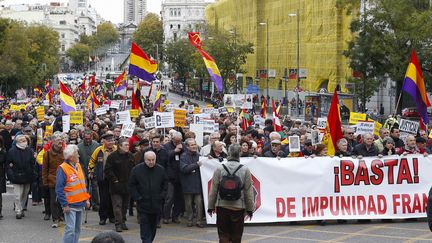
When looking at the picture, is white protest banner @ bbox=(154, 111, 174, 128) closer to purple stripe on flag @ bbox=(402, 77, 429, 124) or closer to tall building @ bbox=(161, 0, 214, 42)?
purple stripe on flag @ bbox=(402, 77, 429, 124)

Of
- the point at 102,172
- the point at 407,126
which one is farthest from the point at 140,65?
the point at 102,172

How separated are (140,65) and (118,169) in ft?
38.0

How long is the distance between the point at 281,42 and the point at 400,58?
28.1 meters

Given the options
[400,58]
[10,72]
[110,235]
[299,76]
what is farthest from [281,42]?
[110,235]

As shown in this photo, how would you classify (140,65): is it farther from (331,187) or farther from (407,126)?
(331,187)

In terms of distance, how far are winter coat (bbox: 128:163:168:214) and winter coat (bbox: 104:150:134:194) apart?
6.51 feet

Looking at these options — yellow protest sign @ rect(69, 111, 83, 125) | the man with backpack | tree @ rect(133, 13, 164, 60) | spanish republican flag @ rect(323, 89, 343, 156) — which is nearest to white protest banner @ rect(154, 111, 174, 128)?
spanish republican flag @ rect(323, 89, 343, 156)

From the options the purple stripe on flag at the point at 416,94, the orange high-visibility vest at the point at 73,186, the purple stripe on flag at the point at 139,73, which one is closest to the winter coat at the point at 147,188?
the orange high-visibility vest at the point at 73,186

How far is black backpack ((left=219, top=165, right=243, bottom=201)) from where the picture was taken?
935 cm

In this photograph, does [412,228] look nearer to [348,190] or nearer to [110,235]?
[348,190]

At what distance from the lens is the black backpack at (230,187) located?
935 cm

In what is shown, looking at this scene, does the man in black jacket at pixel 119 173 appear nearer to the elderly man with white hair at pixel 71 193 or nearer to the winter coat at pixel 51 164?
the winter coat at pixel 51 164

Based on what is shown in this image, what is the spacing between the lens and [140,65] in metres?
23.8

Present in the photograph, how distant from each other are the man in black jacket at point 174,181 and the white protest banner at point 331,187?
45 centimetres
